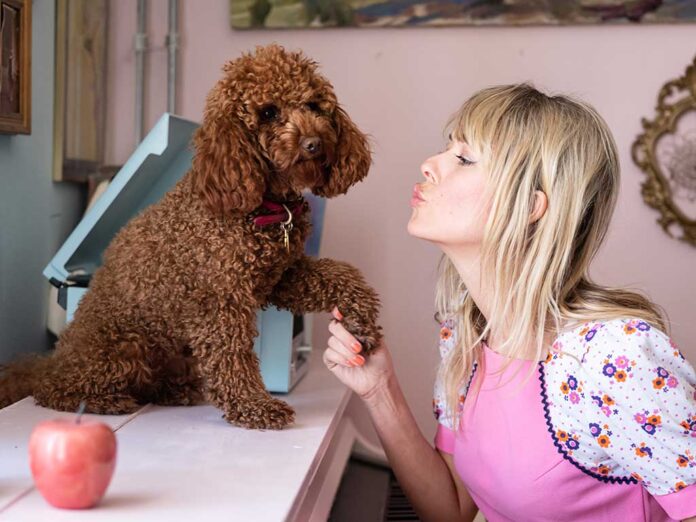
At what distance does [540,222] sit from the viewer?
A: 1.19 m

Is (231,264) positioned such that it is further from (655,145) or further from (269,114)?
(655,145)

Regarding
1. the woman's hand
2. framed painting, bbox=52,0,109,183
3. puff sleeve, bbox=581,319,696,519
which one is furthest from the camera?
framed painting, bbox=52,0,109,183

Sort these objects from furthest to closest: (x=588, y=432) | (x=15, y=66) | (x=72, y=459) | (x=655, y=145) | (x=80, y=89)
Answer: (x=655, y=145), (x=80, y=89), (x=15, y=66), (x=588, y=432), (x=72, y=459)

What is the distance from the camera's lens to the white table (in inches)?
34.3

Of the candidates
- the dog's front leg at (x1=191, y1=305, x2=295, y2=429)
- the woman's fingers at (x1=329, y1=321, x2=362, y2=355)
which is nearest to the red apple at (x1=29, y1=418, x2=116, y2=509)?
the dog's front leg at (x1=191, y1=305, x2=295, y2=429)

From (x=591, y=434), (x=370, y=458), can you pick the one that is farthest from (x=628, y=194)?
(x=591, y=434)

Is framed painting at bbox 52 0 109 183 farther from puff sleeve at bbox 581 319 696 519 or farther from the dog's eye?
puff sleeve at bbox 581 319 696 519

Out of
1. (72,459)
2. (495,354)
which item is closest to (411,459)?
(495,354)

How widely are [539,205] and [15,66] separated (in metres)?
0.94

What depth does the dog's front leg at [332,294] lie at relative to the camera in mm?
1222

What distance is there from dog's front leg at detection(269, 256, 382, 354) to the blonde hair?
0.58 feet

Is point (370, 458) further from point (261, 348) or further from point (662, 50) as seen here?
point (662, 50)

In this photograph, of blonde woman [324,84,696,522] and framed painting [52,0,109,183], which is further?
framed painting [52,0,109,183]

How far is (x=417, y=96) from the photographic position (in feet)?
6.59
